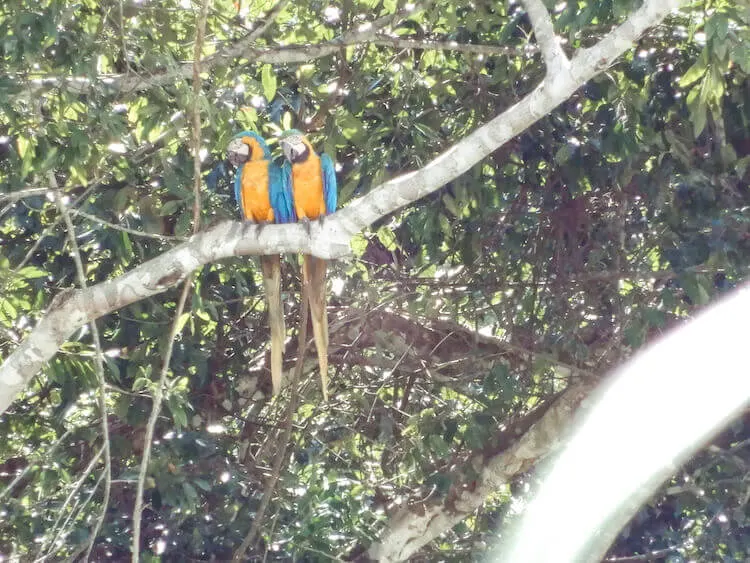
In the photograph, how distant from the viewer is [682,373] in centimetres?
422

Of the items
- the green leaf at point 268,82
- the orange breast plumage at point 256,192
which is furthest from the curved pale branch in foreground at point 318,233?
the orange breast plumage at point 256,192

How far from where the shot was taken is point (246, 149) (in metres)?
4.26

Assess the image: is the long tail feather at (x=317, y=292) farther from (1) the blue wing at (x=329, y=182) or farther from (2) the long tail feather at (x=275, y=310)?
(1) the blue wing at (x=329, y=182)

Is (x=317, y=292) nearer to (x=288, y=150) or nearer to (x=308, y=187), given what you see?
(x=308, y=187)

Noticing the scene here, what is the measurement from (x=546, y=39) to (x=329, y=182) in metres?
1.44

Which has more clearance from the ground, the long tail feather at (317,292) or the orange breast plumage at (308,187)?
the orange breast plumage at (308,187)

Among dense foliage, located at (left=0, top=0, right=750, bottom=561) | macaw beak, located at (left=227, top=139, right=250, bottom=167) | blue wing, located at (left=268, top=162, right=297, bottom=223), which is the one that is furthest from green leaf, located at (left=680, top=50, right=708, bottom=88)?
macaw beak, located at (left=227, top=139, right=250, bottom=167)

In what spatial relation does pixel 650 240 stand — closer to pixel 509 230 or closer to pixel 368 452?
pixel 509 230

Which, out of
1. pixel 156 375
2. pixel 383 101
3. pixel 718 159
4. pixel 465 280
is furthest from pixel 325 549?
pixel 718 159

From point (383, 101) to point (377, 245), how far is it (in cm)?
82

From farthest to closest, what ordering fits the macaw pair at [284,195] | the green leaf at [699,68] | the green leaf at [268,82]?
the macaw pair at [284,195], the green leaf at [268,82], the green leaf at [699,68]

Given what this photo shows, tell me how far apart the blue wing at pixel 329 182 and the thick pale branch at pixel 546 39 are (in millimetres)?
1275

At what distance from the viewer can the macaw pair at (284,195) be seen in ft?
13.2

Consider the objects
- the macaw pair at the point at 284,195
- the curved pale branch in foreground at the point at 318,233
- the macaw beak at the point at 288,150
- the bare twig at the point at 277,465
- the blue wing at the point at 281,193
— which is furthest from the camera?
the blue wing at the point at 281,193
